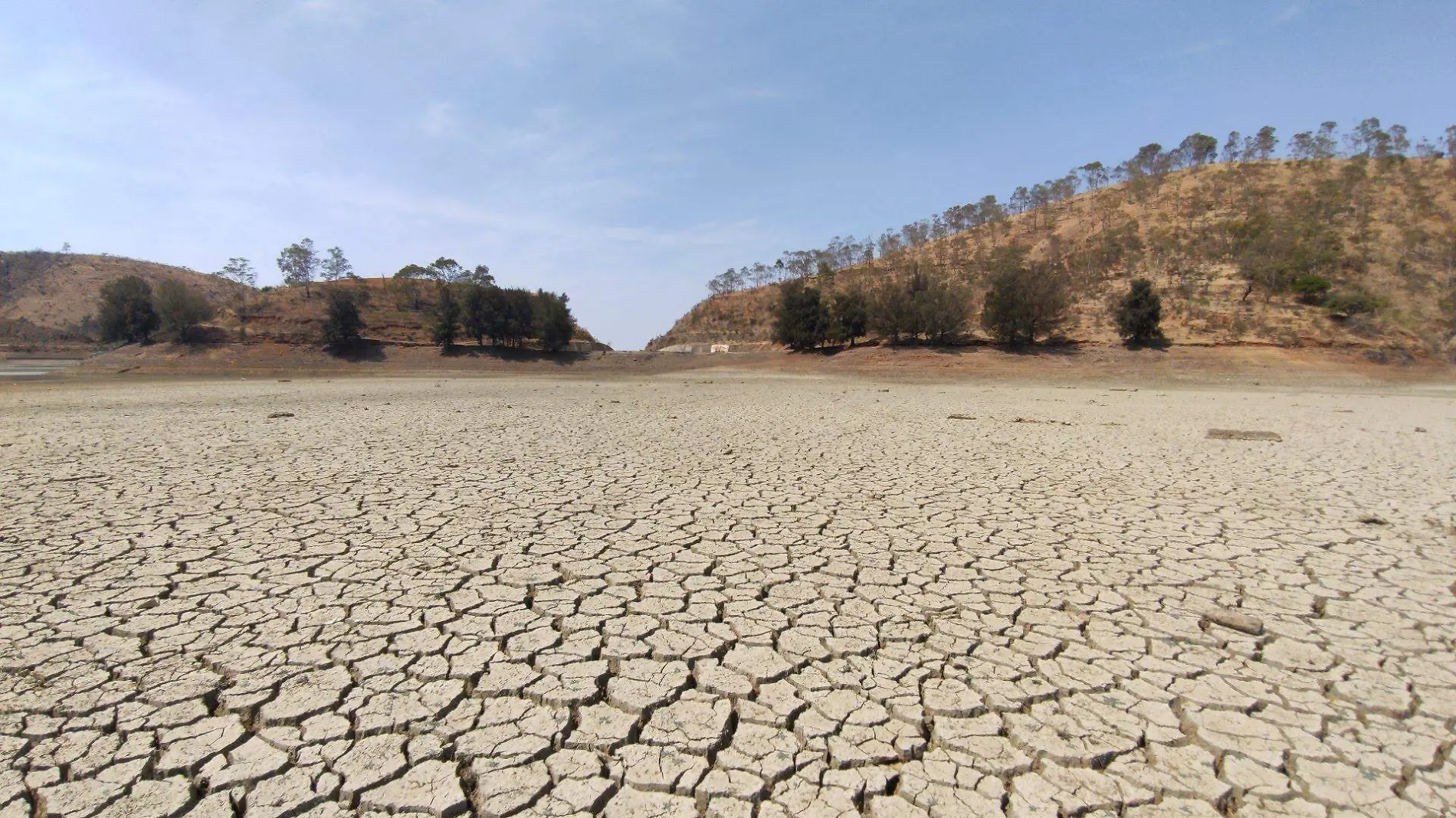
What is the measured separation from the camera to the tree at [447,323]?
38844 millimetres

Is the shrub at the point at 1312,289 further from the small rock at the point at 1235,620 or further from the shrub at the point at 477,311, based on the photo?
the shrub at the point at 477,311

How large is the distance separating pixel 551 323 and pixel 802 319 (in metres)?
15.8

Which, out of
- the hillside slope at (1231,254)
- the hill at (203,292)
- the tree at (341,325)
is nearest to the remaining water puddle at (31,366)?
the hill at (203,292)

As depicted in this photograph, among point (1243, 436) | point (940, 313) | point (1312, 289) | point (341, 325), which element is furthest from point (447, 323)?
point (1312, 289)

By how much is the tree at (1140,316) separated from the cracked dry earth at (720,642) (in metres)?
22.9

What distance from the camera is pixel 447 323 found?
128 feet

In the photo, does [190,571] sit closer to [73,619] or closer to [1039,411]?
[73,619]

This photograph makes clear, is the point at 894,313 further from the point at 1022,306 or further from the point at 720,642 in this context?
the point at 720,642

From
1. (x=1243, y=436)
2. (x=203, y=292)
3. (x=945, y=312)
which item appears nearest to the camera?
(x=1243, y=436)

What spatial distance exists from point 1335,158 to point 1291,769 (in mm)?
85713

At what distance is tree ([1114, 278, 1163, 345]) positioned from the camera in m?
27.3

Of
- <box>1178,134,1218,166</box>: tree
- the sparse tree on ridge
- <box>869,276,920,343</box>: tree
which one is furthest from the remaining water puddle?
<box>1178,134,1218,166</box>: tree

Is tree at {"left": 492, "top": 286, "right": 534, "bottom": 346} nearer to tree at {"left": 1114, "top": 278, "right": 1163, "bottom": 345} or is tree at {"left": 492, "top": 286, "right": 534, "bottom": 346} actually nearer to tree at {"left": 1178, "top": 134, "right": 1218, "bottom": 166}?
tree at {"left": 1114, "top": 278, "right": 1163, "bottom": 345}

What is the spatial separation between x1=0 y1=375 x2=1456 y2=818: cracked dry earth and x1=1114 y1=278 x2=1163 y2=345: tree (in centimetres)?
2288
